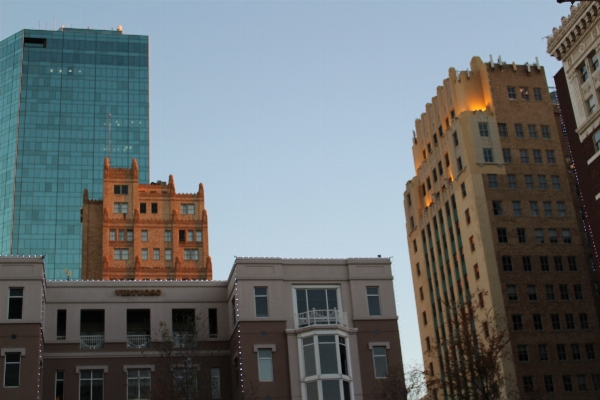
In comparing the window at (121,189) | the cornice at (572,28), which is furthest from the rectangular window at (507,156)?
the window at (121,189)

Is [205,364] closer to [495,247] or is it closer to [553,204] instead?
[495,247]

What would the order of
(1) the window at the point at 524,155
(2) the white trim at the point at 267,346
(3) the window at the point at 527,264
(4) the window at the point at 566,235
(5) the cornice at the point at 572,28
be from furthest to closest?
(1) the window at the point at 524,155
(4) the window at the point at 566,235
(3) the window at the point at 527,264
(5) the cornice at the point at 572,28
(2) the white trim at the point at 267,346

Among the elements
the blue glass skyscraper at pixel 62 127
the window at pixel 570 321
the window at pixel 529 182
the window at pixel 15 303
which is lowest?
the window at pixel 15 303

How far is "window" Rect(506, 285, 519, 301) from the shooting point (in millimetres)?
96431

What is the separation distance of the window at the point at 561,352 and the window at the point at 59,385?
54.4 m

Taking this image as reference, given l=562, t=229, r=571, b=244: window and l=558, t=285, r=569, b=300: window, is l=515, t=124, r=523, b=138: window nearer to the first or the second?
l=562, t=229, r=571, b=244: window

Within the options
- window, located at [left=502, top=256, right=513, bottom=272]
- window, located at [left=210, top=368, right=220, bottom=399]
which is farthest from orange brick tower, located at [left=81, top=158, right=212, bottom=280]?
window, located at [left=210, top=368, right=220, bottom=399]

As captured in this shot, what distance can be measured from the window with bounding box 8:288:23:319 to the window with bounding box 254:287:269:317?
1608 centimetres

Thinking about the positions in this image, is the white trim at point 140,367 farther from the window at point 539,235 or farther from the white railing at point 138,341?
the window at point 539,235

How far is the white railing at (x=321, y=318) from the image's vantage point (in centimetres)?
6412

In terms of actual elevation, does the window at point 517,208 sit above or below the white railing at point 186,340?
above

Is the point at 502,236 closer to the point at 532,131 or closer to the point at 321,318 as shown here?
the point at 532,131

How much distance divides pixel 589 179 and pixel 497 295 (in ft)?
92.0

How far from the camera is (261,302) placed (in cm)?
6462
